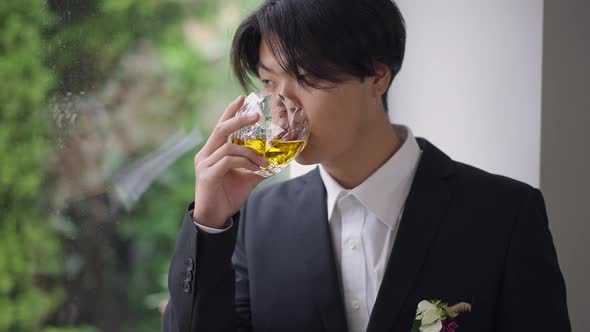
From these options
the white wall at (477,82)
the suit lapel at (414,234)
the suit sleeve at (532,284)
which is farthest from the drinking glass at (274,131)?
the white wall at (477,82)

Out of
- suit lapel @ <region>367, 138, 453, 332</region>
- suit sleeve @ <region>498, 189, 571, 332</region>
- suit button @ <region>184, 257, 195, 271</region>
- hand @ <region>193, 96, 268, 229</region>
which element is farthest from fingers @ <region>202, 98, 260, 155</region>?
suit sleeve @ <region>498, 189, 571, 332</region>

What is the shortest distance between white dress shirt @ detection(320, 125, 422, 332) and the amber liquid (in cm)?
32

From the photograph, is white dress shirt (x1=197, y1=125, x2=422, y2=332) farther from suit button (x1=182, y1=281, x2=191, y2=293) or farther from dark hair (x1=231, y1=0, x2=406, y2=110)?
suit button (x1=182, y1=281, x2=191, y2=293)

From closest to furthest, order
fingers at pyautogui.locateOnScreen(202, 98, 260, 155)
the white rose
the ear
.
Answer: the white rose, fingers at pyautogui.locateOnScreen(202, 98, 260, 155), the ear

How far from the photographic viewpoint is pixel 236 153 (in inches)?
60.0

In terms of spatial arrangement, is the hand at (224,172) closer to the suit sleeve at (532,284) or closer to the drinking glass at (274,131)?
the drinking glass at (274,131)

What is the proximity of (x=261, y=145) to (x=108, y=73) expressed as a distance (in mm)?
723

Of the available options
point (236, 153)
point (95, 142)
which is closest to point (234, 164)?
point (236, 153)

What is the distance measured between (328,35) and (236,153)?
361 millimetres

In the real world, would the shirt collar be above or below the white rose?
above

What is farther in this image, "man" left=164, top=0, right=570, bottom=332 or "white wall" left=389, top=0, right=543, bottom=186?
"white wall" left=389, top=0, right=543, bottom=186

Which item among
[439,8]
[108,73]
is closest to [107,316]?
[108,73]

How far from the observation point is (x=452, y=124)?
7.26 feet

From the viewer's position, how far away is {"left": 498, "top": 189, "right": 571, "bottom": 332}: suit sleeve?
157 centimetres
